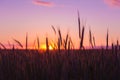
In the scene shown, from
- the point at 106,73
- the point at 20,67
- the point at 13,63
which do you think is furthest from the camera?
the point at 13,63

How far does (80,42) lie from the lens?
14.3 ft

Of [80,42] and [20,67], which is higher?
[80,42]

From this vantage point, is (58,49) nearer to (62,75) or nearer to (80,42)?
(80,42)

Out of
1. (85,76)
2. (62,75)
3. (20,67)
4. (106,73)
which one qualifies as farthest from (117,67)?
(20,67)

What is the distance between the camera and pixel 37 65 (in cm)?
411

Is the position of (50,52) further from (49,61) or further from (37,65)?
(37,65)

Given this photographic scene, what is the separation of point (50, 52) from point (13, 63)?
0.75 meters

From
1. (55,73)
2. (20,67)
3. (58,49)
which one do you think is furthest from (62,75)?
(58,49)

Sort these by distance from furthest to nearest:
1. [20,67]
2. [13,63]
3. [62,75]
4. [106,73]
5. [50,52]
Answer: [50,52] → [13,63] → [20,67] → [106,73] → [62,75]

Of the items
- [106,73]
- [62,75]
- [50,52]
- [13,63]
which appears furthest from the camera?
[50,52]

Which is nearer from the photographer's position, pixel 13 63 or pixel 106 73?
pixel 106 73

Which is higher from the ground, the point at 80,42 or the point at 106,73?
the point at 80,42

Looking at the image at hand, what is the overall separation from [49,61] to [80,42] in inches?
21.4

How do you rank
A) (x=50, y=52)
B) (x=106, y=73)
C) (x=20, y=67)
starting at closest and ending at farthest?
(x=106, y=73) → (x=20, y=67) → (x=50, y=52)
